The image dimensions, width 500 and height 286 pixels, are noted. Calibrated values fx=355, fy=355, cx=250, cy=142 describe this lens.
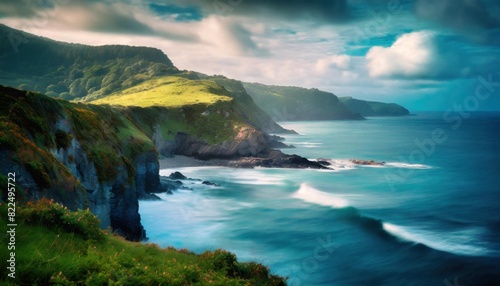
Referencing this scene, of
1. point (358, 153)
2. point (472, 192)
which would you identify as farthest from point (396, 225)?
point (358, 153)

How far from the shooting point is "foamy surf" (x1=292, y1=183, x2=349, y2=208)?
51.2m

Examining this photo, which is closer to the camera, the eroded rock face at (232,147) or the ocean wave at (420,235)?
the ocean wave at (420,235)

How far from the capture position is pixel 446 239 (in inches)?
1398

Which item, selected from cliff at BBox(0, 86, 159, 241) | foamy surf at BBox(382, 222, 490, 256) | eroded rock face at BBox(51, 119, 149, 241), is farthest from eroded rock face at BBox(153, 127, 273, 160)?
eroded rock face at BBox(51, 119, 149, 241)

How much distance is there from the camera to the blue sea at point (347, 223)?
29.5 meters

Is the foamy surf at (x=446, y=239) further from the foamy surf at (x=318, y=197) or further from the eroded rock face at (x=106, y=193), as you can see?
the eroded rock face at (x=106, y=193)

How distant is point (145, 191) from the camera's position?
48.0 meters

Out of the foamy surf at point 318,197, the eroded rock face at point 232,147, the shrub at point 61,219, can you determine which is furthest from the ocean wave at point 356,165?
the shrub at point 61,219

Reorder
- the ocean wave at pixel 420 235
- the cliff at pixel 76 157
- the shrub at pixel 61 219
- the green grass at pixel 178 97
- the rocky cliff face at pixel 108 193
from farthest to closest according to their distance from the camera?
1. the green grass at pixel 178 97
2. the ocean wave at pixel 420 235
3. the rocky cliff face at pixel 108 193
4. the cliff at pixel 76 157
5. the shrub at pixel 61 219

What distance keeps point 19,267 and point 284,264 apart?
2557cm

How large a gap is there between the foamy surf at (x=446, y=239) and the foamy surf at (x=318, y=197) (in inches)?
430

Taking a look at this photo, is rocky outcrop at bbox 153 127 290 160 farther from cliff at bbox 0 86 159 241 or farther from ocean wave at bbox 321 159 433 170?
cliff at bbox 0 86 159 241

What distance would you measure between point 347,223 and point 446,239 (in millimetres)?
10421

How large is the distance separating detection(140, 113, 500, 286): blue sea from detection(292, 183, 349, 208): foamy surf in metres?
0.16
